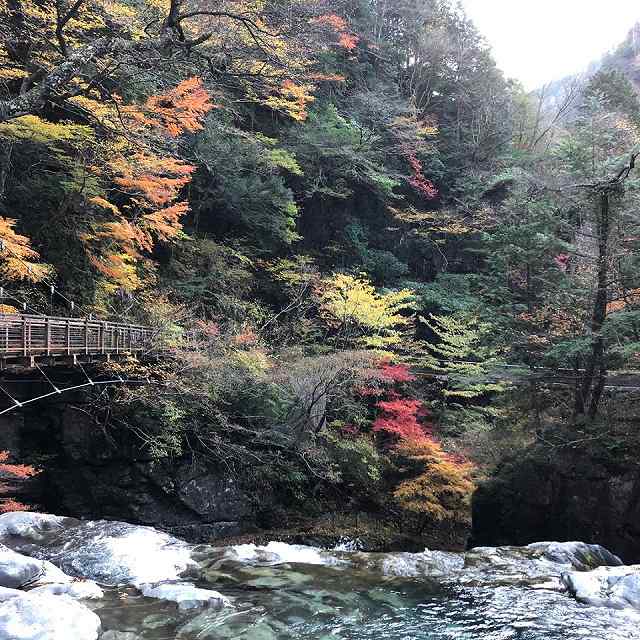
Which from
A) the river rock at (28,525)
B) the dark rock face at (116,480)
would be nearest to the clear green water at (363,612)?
the river rock at (28,525)

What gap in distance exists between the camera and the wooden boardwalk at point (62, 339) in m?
8.58

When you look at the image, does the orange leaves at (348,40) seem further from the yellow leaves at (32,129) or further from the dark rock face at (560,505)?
the dark rock face at (560,505)

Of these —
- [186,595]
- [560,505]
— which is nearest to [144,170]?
[186,595]

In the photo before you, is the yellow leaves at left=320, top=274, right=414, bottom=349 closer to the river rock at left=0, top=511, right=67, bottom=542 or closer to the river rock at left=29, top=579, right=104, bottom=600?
the river rock at left=0, top=511, right=67, bottom=542

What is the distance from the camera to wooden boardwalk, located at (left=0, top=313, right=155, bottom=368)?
8.58m

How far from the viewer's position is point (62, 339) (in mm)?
10484

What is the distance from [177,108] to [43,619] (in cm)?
1371

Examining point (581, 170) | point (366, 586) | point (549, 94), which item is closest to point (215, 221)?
point (581, 170)

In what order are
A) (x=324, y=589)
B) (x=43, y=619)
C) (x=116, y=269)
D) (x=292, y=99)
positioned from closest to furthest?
1. (x=43, y=619)
2. (x=324, y=589)
3. (x=116, y=269)
4. (x=292, y=99)

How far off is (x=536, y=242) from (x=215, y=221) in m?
13.0

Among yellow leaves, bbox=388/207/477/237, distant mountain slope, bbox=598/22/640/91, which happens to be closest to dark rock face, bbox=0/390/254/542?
yellow leaves, bbox=388/207/477/237

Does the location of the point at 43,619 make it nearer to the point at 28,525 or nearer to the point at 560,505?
the point at 28,525

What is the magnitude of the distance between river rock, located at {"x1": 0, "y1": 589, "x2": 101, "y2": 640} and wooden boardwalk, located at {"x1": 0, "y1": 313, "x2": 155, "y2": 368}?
153 inches

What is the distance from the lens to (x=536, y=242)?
15.4 metres
